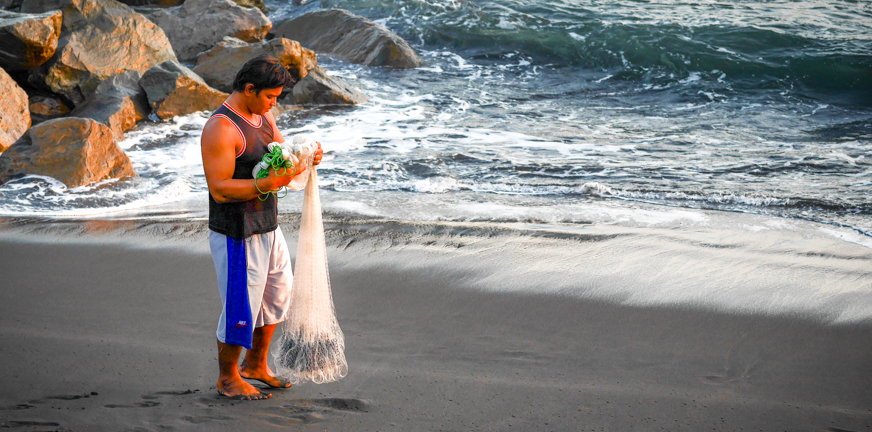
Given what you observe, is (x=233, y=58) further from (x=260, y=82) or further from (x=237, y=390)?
(x=237, y=390)

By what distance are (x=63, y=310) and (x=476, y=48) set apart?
556 inches

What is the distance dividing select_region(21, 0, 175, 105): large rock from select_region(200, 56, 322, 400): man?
307 inches

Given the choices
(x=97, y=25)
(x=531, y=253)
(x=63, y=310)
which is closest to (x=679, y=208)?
(x=531, y=253)

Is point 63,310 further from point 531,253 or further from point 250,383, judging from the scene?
point 531,253

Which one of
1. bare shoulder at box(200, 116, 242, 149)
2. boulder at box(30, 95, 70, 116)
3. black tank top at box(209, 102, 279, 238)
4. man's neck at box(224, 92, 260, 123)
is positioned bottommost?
boulder at box(30, 95, 70, 116)

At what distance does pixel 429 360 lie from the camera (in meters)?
3.28

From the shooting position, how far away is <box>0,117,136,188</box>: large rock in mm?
6238

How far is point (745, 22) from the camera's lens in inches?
666

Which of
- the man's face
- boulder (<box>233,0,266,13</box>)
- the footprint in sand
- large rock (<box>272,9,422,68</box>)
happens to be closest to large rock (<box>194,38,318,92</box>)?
large rock (<box>272,9,422,68</box>)

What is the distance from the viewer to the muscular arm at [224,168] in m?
2.60

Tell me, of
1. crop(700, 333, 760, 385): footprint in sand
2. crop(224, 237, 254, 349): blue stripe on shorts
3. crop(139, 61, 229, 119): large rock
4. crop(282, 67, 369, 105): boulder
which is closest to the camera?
crop(224, 237, 254, 349): blue stripe on shorts

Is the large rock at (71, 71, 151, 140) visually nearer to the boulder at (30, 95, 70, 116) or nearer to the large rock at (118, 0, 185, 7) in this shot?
the boulder at (30, 95, 70, 116)

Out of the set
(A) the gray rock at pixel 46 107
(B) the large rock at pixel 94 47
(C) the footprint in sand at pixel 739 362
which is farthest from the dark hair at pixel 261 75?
(A) the gray rock at pixel 46 107

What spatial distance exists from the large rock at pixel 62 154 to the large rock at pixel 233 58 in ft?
13.8
